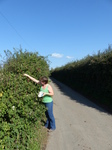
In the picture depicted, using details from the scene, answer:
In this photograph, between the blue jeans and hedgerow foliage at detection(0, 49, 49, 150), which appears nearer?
hedgerow foliage at detection(0, 49, 49, 150)

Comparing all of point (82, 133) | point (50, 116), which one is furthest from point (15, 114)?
point (82, 133)

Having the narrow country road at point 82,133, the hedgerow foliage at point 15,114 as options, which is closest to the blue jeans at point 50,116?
the narrow country road at point 82,133

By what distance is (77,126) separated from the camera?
6.29m

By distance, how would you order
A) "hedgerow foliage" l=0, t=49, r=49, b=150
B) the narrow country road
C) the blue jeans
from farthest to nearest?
1. the blue jeans
2. the narrow country road
3. "hedgerow foliage" l=0, t=49, r=49, b=150

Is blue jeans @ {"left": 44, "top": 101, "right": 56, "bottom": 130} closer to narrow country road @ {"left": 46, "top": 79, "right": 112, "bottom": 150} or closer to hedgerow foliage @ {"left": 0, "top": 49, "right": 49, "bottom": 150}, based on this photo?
narrow country road @ {"left": 46, "top": 79, "right": 112, "bottom": 150}

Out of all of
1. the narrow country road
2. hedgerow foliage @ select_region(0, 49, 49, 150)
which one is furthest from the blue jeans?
hedgerow foliage @ select_region(0, 49, 49, 150)

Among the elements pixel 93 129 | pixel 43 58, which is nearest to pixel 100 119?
pixel 93 129

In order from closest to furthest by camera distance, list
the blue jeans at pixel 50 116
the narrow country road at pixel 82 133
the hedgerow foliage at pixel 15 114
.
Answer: the hedgerow foliage at pixel 15 114 → the narrow country road at pixel 82 133 → the blue jeans at pixel 50 116

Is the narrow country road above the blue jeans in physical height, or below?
below

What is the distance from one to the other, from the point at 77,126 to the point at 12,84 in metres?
3.47

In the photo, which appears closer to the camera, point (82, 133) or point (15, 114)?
point (15, 114)

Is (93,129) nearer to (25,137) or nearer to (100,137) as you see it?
(100,137)

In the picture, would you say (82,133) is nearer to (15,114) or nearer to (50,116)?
(50,116)

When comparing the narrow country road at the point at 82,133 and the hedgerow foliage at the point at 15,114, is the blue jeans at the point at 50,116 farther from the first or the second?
the hedgerow foliage at the point at 15,114
